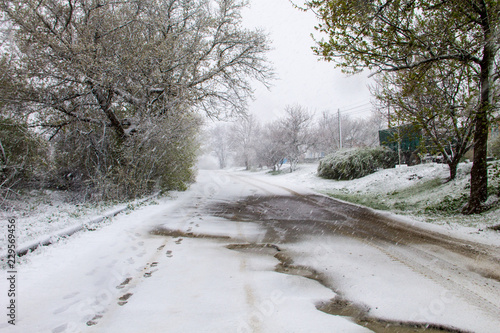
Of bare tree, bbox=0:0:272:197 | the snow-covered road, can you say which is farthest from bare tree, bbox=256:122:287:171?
the snow-covered road

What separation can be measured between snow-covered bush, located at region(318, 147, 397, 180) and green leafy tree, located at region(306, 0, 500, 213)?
30.4ft

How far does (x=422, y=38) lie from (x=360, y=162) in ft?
34.3

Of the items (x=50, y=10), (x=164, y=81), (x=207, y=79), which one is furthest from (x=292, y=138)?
(x=50, y=10)

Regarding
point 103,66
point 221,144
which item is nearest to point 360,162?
point 103,66

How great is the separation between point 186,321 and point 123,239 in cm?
274

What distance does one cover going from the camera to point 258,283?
2697 millimetres

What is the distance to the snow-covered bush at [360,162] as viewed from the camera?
15070 mm

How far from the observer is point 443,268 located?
316cm

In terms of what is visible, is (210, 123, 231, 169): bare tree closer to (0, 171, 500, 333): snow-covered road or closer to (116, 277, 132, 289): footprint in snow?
(0, 171, 500, 333): snow-covered road

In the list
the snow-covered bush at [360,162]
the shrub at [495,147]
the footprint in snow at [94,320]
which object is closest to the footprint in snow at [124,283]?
the footprint in snow at [94,320]

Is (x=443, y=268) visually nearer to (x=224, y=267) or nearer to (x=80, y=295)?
(x=224, y=267)

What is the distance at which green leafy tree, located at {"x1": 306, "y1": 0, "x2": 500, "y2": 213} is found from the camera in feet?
16.9

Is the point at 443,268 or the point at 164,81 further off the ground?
the point at 164,81

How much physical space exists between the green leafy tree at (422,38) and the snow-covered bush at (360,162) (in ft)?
30.4
